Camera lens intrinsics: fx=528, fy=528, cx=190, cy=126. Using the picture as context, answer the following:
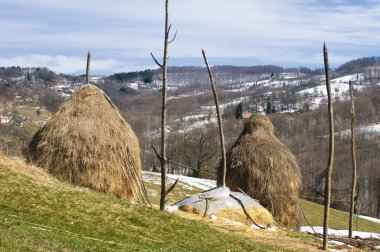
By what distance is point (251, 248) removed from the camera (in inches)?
552

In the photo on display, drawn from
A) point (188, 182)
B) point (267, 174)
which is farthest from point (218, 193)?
point (188, 182)

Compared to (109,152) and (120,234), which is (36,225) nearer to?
(120,234)

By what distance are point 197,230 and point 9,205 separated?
16.6 ft

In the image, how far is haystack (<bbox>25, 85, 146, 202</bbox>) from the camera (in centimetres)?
1906

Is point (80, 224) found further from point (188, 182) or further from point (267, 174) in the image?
point (188, 182)

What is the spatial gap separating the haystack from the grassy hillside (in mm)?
2744

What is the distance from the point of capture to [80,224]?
11.7m

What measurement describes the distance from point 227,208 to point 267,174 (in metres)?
5.59

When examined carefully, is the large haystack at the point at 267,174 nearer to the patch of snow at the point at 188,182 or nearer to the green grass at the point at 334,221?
the green grass at the point at 334,221

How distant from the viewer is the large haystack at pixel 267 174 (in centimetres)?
2478

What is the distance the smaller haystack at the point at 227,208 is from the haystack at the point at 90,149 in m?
2.31

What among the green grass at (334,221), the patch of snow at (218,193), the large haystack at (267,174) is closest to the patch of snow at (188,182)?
the green grass at (334,221)

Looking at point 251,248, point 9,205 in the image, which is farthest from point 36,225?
point 251,248

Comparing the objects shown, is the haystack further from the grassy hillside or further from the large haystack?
the large haystack
